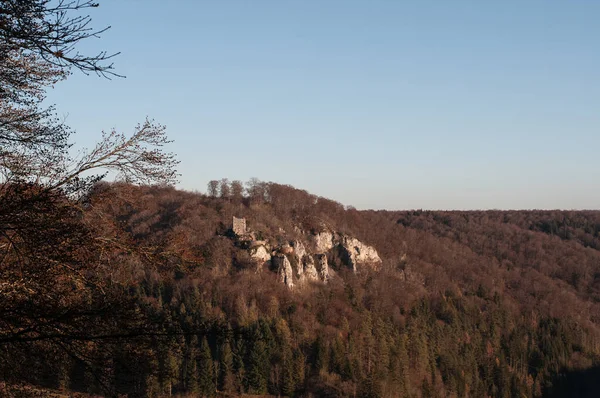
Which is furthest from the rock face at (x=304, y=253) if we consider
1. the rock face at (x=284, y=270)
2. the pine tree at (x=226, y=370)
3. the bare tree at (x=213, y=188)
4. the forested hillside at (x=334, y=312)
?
the pine tree at (x=226, y=370)

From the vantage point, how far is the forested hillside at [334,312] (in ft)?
21.6

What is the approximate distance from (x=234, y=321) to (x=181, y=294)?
6372 millimetres

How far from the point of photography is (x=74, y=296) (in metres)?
6.81

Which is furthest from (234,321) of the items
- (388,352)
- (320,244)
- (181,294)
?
(320,244)

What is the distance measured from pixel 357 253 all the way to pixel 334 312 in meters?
20.0

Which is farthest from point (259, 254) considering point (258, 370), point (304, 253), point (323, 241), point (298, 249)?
point (258, 370)

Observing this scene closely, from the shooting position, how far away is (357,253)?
90.1m

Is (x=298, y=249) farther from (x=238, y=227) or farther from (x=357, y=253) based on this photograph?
(x=357, y=253)

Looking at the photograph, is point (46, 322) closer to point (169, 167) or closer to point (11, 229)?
point (11, 229)

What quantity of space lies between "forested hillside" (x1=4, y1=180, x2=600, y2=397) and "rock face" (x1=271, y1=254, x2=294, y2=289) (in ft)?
4.50

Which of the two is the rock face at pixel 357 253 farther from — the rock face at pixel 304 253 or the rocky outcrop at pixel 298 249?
the rocky outcrop at pixel 298 249

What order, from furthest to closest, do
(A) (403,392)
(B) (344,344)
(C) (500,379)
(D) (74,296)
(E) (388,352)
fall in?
1. (C) (500,379)
2. (B) (344,344)
3. (E) (388,352)
4. (A) (403,392)
5. (D) (74,296)

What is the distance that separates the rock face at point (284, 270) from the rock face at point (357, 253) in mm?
14948

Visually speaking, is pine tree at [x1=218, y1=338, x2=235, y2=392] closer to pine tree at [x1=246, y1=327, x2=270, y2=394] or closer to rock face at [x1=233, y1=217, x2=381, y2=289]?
pine tree at [x1=246, y1=327, x2=270, y2=394]
